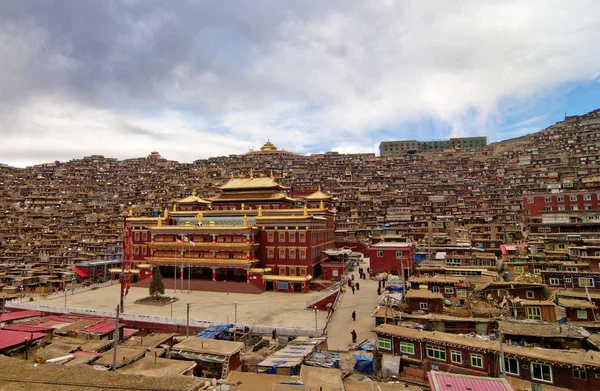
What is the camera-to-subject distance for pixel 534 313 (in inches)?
969

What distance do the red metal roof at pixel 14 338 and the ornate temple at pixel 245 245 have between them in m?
23.2

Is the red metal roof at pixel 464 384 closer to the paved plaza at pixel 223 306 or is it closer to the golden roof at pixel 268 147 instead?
the paved plaza at pixel 223 306

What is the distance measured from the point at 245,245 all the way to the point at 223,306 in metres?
9.04

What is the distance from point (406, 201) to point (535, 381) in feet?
246

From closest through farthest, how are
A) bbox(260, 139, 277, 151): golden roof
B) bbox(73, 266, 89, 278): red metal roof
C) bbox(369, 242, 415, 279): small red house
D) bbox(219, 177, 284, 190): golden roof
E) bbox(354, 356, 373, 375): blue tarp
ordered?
bbox(354, 356, 373, 375): blue tarp
bbox(369, 242, 415, 279): small red house
bbox(219, 177, 284, 190): golden roof
bbox(73, 266, 89, 278): red metal roof
bbox(260, 139, 277, 151): golden roof

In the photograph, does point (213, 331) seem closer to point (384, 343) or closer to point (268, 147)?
point (384, 343)

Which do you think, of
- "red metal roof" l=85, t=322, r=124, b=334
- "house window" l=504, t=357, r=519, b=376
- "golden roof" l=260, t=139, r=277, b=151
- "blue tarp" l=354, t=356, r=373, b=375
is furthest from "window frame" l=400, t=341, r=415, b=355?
"golden roof" l=260, t=139, r=277, b=151

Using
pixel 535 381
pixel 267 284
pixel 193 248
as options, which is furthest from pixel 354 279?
pixel 535 381

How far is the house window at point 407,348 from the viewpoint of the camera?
19.5 meters

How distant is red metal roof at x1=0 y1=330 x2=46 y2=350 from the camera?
54.2ft

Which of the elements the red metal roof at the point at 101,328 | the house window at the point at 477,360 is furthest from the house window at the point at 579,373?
the red metal roof at the point at 101,328

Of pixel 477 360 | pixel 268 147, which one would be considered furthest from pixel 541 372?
pixel 268 147

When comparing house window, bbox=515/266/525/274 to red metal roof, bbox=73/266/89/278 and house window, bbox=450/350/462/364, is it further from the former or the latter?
red metal roof, bbox=73/266/89/278

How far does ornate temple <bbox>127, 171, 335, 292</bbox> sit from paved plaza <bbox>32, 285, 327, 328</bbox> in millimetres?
2996
